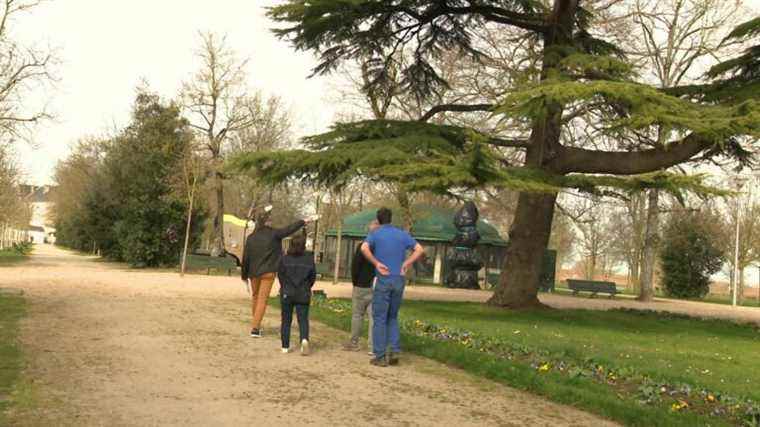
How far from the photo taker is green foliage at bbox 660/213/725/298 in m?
41.3

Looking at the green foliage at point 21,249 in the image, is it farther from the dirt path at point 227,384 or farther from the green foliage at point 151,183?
the dirt path at point 227,384

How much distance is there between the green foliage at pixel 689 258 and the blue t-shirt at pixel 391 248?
37408 millimetres

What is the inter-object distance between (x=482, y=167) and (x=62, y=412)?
8029 mm

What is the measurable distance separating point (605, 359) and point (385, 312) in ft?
9.90

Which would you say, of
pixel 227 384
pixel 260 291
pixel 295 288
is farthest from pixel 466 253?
pixel 227 384

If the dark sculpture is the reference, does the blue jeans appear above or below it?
below

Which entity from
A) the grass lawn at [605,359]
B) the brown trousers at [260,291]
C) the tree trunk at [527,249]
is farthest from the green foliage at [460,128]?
the brown trousers at [260,291]

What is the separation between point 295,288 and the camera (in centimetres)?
862

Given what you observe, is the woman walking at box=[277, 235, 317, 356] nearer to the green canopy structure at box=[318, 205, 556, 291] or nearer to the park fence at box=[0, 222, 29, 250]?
the green canopy structure at box=[318, 205, 556, 291]

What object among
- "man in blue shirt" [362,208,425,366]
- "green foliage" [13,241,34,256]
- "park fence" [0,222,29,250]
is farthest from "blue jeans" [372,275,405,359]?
"park fence" [0,222,29,250]

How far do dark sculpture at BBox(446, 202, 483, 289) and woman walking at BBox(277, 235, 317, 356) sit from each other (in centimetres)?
2391

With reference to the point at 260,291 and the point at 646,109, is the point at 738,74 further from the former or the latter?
the point at 260,291

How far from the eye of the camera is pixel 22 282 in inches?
711

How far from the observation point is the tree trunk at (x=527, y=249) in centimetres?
1706
